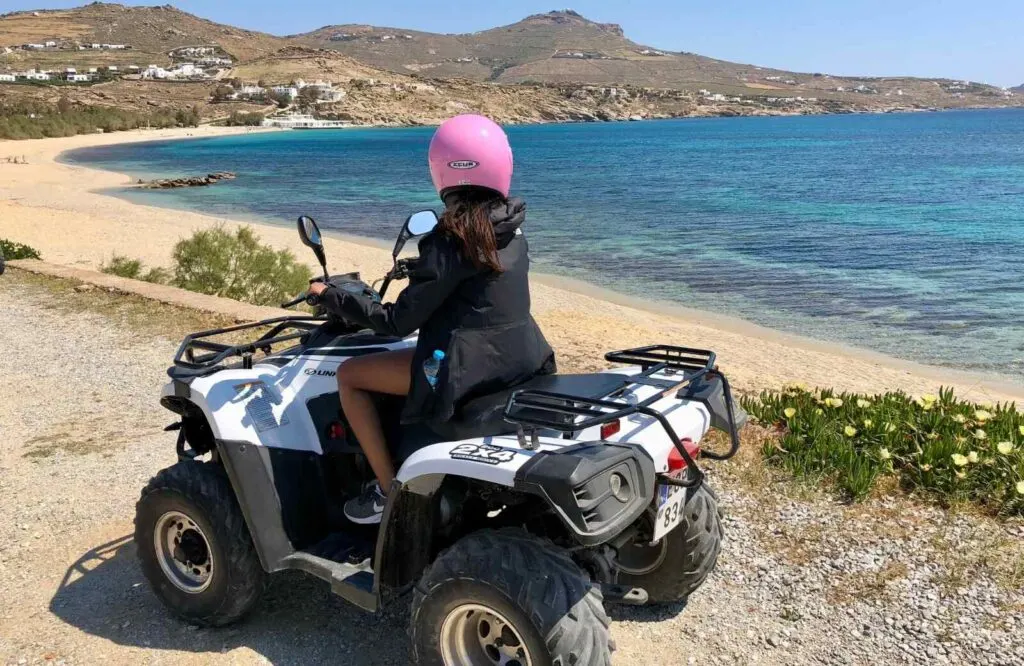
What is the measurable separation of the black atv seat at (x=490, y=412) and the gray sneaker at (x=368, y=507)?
239mm

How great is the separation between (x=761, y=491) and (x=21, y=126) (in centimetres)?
8483

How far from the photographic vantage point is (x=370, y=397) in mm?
3678

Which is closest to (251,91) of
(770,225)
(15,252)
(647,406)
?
(770,225)

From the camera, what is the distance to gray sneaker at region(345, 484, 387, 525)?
148 inches

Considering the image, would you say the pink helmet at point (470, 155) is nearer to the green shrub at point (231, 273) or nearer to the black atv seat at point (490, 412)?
the black atv seat at point (490, 412)

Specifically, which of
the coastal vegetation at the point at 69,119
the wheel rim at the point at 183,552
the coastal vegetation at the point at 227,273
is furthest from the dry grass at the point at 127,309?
the coastal vegetation at the point at 69,119

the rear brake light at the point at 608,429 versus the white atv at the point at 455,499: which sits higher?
the rear brake light at the point at 608,429

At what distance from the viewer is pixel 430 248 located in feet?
10.6

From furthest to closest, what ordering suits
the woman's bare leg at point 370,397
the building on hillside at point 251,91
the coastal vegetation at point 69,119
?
1. the building on hillside at point 251,91
2. the coastal vegetation at point 69,119
3. the woman's bare leg at point 370,397

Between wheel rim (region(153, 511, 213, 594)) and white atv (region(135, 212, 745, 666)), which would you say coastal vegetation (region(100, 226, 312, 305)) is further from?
white atv (region(135, 212, 745, 666))

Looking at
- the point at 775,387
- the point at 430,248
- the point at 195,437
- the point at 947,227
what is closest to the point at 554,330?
the point at 775,387

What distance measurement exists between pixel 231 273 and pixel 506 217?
11.8 m

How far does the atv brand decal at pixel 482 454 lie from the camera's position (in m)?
2.99

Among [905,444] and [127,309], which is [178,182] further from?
[905,444]
